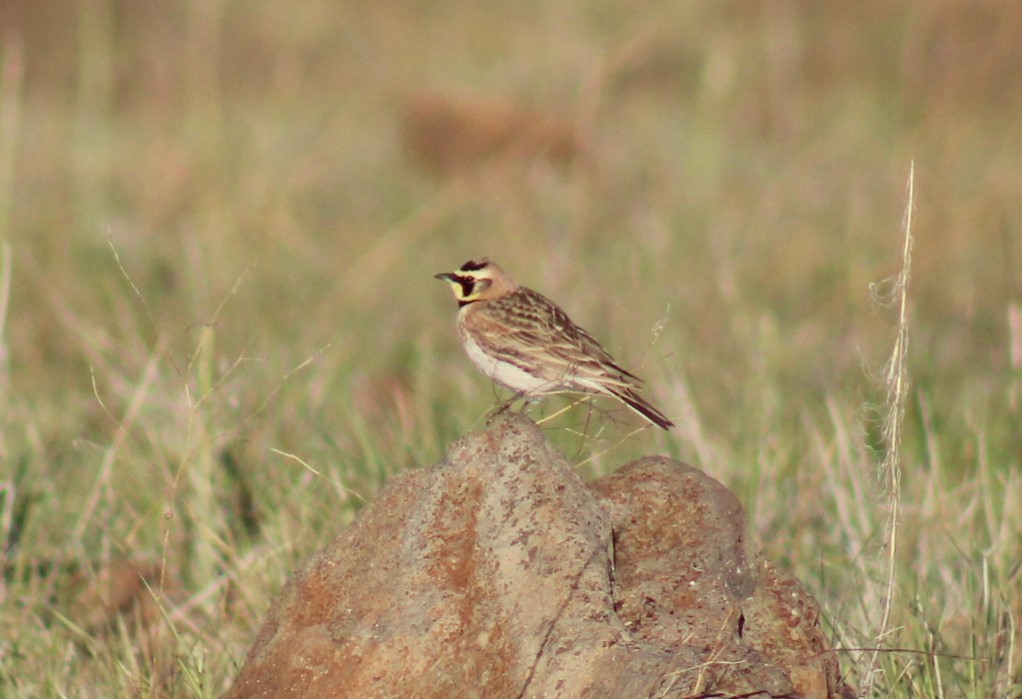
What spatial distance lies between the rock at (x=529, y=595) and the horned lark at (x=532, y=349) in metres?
0.81

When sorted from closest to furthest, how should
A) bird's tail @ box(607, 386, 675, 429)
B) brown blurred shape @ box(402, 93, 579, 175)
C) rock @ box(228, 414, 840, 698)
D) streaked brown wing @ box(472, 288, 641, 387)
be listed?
1. rock @ box(228, 414, 840, 698)
2. bird's tail @ box(607, 386, 675, 429)
3. streaked brown wing @ box(472, 288, 641, 387)
4. brown blurred shape @ box(402, 93, 579, 175)

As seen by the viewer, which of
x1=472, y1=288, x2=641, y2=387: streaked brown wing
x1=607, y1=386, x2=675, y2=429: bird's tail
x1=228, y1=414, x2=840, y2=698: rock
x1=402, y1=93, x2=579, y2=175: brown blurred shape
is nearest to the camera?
x1=228, y1=414, x2=840, y2=698: rock

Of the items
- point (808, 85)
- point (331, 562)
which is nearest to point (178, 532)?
point (331, 562)

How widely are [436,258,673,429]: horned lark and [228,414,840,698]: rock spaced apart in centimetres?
81

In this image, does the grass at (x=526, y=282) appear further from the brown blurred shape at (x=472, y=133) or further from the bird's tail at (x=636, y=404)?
the bird's tail at (x=636, y=404)

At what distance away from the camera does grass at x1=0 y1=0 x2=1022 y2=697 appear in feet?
13.2

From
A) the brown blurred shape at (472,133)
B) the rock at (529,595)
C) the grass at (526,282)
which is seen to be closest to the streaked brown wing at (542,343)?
the grass at (526,282)

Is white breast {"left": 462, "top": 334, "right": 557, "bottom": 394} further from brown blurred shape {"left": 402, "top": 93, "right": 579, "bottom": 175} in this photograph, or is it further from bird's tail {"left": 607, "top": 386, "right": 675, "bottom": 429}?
brown blurred shape {"left": 402, "top": 93, "right": 579, "bottom": 175}

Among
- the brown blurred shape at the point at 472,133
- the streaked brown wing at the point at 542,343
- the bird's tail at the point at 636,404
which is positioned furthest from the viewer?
the brown blurred shape at the point at 472,133

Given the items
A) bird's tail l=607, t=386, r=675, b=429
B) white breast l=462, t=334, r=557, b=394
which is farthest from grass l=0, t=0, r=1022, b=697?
white breast l=462, t=334, r=557, b=394

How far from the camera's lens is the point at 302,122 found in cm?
1282

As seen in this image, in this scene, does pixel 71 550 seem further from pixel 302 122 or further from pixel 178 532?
pixel 302 122

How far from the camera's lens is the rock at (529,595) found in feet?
8.77

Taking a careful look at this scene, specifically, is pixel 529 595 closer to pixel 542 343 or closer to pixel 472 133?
pixel 542 343
